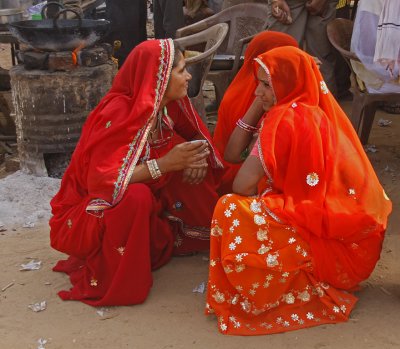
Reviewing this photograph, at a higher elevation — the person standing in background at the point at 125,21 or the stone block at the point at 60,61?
the stone block at the point at 60,61

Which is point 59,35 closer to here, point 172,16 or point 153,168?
point 153,168

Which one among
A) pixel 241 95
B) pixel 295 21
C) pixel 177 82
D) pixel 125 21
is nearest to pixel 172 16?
pixel 125 21

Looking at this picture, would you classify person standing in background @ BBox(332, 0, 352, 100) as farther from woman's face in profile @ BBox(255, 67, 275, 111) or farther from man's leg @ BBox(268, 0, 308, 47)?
woman's face in profile @ BBox(255, 67, 275, 111)

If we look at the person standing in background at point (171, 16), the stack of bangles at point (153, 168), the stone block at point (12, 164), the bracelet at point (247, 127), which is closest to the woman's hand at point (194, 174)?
the stack of bangles at point (153, 168)

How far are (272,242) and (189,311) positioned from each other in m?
0.60

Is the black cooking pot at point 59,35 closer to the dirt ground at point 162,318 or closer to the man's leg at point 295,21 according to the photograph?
the dirt ground at point 162,318

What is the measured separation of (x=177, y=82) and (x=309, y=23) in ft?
11.3

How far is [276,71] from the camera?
279cm

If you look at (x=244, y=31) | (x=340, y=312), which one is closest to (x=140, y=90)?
(x=340, y=312)

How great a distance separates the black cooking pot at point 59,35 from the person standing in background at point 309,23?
1.92 meters

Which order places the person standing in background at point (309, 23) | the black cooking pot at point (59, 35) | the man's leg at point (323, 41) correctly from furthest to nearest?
the man's leg at point (323, 41) → the person standing in background at point (309, 23) → the black cooking pot at point (59, 35)

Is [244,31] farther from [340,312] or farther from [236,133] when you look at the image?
[340,312]

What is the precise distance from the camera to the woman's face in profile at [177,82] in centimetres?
305

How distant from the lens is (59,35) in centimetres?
448
